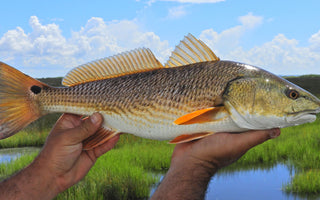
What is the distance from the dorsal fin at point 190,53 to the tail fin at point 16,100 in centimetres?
167

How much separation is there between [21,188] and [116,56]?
189 cm

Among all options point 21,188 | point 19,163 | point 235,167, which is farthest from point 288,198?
point 19,163

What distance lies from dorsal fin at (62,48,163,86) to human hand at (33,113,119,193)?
1.71 ft

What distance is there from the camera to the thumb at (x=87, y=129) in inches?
147

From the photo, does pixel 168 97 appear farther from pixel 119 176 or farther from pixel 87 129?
pixel 119 176

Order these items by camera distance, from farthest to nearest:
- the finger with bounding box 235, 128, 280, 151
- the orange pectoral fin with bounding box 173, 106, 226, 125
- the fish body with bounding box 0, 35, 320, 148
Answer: the finger with bounding box 235, 128, 280, 151, the fish body with bounding box 0, 35, 320, 148, the orange pectoral fin with bounding box 173, 106, 226, 125

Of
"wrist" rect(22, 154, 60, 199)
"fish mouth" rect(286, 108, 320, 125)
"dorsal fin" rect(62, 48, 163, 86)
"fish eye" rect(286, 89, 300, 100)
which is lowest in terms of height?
"wrist" rect(22, 154, 60, 199)

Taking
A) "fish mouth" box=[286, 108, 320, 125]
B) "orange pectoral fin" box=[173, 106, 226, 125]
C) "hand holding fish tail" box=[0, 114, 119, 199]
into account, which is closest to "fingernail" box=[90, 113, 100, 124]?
"hand holding fish tail" box=[0, 114, 119, 199]

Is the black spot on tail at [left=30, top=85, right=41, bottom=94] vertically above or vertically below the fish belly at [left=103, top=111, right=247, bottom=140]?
above

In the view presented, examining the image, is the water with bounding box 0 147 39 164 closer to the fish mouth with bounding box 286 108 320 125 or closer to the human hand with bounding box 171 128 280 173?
the human hand with bounding box 171 128 280 173

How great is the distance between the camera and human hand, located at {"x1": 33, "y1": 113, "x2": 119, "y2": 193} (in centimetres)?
380

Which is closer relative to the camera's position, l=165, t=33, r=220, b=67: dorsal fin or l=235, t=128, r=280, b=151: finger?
l=235, t=128, r=280, b=151: finger

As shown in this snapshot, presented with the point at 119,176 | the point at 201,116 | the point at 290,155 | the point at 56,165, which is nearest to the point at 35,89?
the point at 56,165

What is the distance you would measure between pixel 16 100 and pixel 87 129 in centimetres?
92
